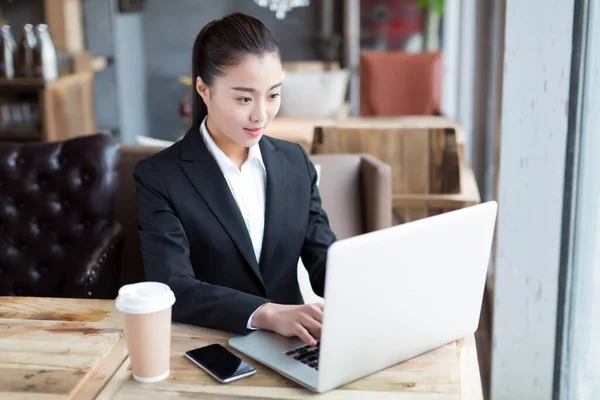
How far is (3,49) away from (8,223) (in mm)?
2604

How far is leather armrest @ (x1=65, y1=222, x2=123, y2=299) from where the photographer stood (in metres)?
2.27

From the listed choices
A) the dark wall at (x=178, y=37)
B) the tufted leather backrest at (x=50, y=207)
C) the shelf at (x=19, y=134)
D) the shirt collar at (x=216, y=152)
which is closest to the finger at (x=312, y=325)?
the shirt collar at (x=216, y=152)

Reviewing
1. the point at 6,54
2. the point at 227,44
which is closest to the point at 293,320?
the point at 227,44

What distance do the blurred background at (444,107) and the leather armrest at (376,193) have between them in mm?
327

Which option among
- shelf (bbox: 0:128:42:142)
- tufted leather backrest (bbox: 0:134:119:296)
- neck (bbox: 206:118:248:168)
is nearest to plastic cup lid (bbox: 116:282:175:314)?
neck (bbox: 206:118:248:168)

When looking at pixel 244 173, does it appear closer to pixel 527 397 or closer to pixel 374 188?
pixel 374 188

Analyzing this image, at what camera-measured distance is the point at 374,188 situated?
8.34 feet

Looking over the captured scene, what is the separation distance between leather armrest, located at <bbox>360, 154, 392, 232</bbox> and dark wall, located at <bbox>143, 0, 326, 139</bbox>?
479 centimetres

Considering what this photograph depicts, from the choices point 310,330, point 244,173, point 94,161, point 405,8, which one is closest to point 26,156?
point 94,161

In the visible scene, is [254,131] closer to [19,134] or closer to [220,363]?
[220,363]

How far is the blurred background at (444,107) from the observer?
2.04m

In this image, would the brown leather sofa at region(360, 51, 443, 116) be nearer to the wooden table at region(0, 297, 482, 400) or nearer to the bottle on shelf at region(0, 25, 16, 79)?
the bottle on shelf at region(0, 25, 16, 79)

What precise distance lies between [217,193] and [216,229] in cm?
8

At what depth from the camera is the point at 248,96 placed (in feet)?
5.23
